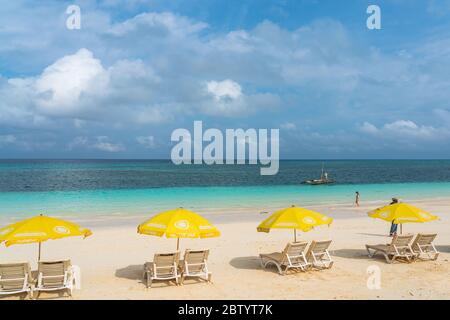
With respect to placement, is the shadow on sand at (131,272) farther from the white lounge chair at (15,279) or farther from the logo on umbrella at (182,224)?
the white lounge chair at (15,279)

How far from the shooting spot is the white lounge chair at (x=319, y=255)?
9.79 m

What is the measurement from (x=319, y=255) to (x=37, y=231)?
271 inches

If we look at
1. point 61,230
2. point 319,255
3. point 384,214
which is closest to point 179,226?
point 61,230

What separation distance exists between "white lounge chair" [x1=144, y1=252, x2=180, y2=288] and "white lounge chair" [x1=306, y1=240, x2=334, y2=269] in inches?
137

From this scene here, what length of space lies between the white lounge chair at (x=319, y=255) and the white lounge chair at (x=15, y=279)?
21.2 feet

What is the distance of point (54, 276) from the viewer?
781 cm

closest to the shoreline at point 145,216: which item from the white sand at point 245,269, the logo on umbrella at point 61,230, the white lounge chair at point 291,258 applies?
the white sand at point 245,269

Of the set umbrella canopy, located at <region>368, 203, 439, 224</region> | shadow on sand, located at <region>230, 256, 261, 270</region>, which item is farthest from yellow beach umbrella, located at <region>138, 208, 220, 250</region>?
umbrella canopy, located at <region>368, 203, 439, 224</region>

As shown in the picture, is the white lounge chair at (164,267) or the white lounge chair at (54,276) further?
the white lounge chair at (164,267)

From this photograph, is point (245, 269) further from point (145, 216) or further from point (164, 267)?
point (145, 216)
